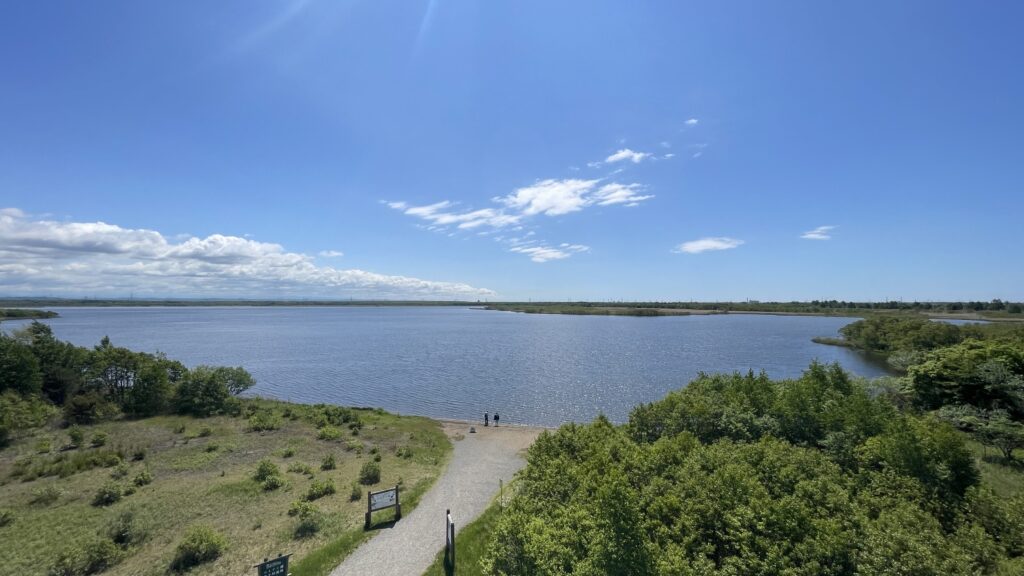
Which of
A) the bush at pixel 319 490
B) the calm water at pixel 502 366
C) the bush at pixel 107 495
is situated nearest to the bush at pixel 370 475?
the bush at pixel 319 490

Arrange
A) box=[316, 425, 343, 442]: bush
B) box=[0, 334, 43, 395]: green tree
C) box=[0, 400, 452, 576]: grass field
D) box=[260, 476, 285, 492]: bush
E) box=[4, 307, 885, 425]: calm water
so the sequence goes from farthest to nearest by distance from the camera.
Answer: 1. box=[4, 307, 885, 425]: calm water
2. box=[0, 334, 43, 395]: green tree
3. box=[316, 425, 343, 442]: bush
4. box=[260, 476, 285, 492]: bush
5. box=[0, 400, 452, 576]: grass field

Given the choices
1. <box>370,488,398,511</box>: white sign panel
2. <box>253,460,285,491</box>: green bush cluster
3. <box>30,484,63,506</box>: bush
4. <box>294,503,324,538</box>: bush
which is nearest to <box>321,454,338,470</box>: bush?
<box>253,460,285,491</box>: green bush cluster

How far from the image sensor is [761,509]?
36.7 ft

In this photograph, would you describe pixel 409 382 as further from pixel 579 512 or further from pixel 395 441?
pixel 579 512

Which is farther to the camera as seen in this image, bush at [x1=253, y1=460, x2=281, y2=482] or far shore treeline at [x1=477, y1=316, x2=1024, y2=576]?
bush at [x1=253, y1=460, x2=281, y2=482]

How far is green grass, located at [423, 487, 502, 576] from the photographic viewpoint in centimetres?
1470

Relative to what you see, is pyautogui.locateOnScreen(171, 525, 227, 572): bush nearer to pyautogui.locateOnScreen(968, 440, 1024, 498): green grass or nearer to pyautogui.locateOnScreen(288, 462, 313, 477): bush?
pyautogui.locateOnScreen(288, 462, 313, 477): bush

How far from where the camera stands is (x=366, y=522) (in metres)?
18.7

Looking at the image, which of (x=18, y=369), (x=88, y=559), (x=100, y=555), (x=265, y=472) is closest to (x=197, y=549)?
(x=100, y=555)

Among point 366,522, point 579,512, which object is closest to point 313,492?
point 366,522

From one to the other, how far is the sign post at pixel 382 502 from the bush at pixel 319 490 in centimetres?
548

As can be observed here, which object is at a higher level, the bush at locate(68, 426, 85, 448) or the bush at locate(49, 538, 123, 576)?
the bush at locate(49, 538, 123, 576)

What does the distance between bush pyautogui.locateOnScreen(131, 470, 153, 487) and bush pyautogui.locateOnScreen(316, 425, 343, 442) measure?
38.7ft

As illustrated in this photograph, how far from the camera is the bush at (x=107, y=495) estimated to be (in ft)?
74.6
